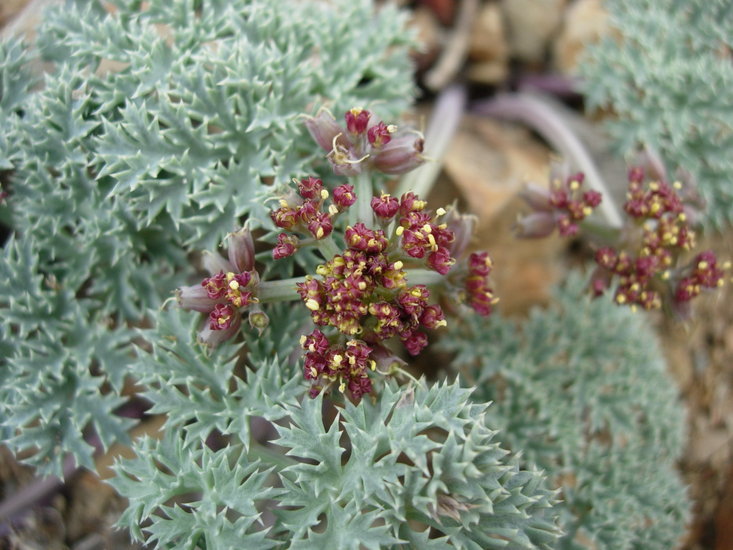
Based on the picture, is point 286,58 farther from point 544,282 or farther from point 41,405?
point 544,282

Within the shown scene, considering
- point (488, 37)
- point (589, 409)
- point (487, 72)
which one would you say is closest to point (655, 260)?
point (589, 409)

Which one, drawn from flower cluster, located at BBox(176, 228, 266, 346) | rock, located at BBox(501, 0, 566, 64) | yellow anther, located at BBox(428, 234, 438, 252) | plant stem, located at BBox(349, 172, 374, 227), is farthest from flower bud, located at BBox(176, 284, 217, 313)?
rock, located at BBox(501, 0, 566, 64)

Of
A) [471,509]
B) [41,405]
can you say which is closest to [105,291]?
[41,405]

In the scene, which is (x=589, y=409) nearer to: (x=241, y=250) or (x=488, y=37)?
(x=241, y=250)

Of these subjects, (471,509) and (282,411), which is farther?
(282,411)

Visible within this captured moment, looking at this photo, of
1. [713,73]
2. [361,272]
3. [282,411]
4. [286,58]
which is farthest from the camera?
[713,73]

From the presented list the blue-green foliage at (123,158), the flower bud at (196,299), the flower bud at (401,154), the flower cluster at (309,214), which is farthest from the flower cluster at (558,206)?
the flower bud at (196,299)
